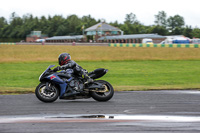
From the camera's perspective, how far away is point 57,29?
597ft

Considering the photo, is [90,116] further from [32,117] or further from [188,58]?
[188,58]

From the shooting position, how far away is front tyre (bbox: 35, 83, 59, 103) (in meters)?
9.45

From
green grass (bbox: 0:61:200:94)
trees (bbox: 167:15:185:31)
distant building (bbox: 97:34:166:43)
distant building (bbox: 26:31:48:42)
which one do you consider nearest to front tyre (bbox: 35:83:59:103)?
green grass (bbox: 0:61:200:94)

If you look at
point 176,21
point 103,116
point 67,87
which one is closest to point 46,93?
point 67,87

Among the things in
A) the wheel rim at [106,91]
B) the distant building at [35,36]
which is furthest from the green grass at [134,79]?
the distant building at [35,36]

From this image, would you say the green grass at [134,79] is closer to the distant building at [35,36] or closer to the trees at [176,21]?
the distant building at [35,36]

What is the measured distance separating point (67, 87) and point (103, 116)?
Answer: 2486 mm

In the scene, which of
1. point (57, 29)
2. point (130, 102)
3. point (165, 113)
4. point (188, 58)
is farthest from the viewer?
point (57, 29)

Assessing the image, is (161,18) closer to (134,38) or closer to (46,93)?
(134,38)

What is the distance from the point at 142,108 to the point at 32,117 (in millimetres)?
2796

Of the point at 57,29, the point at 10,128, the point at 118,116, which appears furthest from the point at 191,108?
the point at 57,29

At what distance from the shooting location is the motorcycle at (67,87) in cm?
945

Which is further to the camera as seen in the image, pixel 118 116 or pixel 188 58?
pixel 188 58

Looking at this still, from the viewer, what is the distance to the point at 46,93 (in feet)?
31.3
